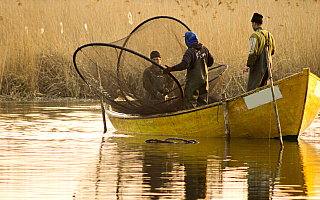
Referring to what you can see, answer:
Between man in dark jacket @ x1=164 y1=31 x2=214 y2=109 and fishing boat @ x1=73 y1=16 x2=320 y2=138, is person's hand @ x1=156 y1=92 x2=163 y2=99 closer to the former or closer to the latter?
fishing boat @ x1=73 y1=16 x2=320 y2=138

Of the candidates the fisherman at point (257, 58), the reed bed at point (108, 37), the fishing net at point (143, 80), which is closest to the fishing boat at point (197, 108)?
the fishing net at point (143, 80)

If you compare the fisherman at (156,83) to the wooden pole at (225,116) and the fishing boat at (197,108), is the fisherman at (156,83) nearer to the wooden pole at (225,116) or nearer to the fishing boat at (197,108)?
the fishing boat at (197,108)

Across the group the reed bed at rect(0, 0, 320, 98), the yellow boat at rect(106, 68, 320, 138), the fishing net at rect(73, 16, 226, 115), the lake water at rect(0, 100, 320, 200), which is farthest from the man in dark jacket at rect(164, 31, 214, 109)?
the reed bed at rect(0, 0, 320, 98)

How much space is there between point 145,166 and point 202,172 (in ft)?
2.20

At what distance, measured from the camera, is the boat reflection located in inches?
224

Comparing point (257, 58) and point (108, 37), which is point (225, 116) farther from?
point (108, 37)

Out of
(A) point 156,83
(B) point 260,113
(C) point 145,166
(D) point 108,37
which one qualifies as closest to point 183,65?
(A) point 156,83

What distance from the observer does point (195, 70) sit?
33.6ft

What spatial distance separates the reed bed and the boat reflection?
19.9ft

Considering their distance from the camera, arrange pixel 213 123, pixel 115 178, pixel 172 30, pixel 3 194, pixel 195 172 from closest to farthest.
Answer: pixel 3 194, pixel 115 178, pixel 195 172, pixel 213 123, pixel 172 30

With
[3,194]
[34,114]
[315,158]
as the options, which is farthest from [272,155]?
[34,114]

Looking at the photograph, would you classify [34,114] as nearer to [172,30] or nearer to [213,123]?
[172,30]

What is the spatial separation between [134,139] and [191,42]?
1655 millimetres

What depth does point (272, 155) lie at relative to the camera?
8.17 m
